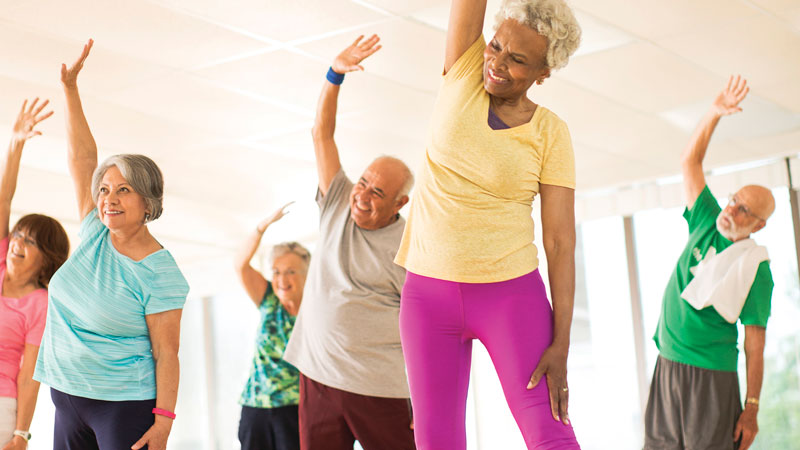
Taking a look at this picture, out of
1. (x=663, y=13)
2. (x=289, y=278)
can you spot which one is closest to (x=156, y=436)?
(x=289, y=278)

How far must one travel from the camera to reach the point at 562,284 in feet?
6.97

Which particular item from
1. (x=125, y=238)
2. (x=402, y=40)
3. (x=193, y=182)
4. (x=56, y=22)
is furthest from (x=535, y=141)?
(x=193, y=182)

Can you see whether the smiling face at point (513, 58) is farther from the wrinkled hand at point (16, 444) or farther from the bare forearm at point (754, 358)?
the bare forearm at point (754, 358)

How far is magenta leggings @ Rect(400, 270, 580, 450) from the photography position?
81.1 inches

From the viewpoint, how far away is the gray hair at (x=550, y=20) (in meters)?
2.11

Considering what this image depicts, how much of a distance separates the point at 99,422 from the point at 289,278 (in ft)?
7.92

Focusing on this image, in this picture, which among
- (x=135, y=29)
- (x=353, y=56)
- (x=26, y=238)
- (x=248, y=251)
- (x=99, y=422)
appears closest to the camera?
(x=99, y=422)

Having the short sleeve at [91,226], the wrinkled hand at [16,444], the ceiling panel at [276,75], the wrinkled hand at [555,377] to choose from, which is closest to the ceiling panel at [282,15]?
the ceiling panel at [276,75]

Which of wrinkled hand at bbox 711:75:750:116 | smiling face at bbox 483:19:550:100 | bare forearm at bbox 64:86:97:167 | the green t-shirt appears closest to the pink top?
bare forearm at bbox 64:86:97:167

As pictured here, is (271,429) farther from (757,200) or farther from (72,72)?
(757,200)

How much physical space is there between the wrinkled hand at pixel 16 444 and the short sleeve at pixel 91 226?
946 mm

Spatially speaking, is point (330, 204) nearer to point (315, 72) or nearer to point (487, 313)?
point (487, 313)

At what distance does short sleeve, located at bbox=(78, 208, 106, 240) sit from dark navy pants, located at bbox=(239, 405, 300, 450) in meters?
2.14

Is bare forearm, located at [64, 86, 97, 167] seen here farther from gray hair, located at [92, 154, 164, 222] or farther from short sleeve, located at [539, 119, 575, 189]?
short sleeve, located at [539, 119, 575, 189]
